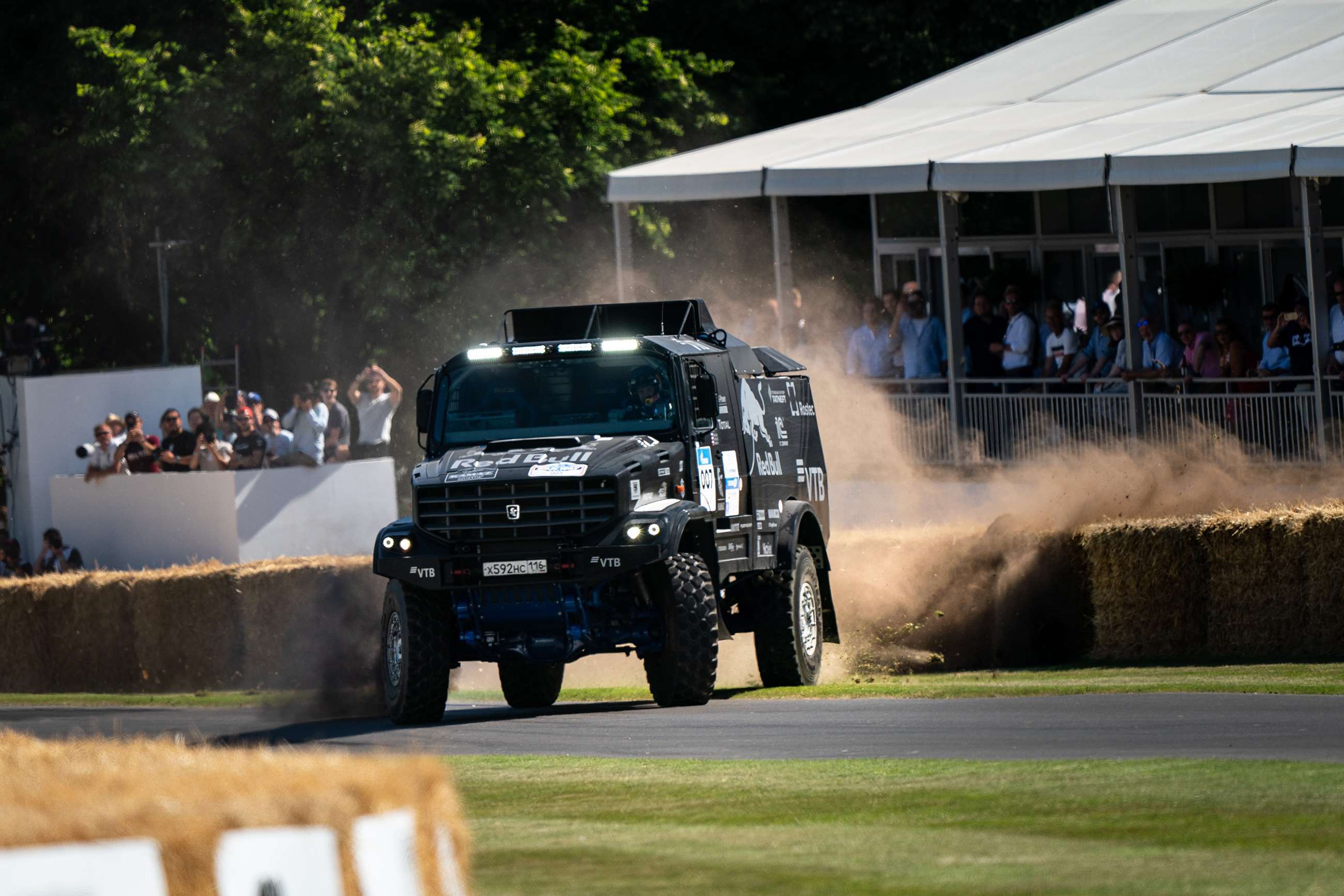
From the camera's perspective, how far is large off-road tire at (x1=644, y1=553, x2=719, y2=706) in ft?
50.2

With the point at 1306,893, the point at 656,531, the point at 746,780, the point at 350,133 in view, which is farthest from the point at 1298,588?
the point at 350,133

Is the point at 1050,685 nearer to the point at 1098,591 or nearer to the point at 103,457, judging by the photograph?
the point at 1098,591

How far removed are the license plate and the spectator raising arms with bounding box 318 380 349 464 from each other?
1184cm

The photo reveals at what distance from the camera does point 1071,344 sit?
2544 cm

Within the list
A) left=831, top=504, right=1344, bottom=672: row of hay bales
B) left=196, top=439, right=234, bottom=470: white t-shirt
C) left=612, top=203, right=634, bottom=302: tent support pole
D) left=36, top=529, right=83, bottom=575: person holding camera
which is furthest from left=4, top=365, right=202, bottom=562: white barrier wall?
left=831, top=504, right=1344, bottom=672: row of hay bales

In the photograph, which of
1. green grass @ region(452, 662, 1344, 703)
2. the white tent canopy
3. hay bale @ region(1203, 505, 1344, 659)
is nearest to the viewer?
green grass @ region(452, 662, 1344, 703)

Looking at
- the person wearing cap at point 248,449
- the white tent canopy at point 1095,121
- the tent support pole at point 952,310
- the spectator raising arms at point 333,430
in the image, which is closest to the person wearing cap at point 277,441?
the person wearing cap at point 248,449

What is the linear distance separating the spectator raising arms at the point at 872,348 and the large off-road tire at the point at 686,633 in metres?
12.2

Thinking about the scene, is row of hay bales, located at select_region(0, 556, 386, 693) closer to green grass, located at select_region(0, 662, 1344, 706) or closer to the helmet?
green grass, located at select_region(0, 662, 1344, 706)

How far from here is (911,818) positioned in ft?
31.8

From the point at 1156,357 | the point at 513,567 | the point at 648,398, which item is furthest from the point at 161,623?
the point at 1156,357

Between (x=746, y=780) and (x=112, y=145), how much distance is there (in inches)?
1157

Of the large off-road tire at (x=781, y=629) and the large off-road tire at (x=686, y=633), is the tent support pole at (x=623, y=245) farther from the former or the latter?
the large off-road tire at (x=686, y=633)

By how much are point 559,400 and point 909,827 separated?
293 inches
